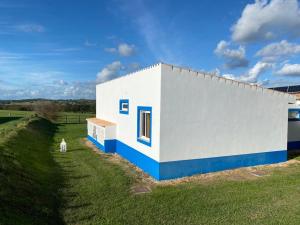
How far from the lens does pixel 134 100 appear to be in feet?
37.4

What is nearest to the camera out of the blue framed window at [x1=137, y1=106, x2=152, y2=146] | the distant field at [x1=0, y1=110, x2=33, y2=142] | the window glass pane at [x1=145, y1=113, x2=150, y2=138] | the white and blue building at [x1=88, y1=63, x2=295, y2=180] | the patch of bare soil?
the patch of bare soil

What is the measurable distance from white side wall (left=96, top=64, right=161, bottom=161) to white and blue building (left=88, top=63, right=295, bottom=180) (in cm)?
3

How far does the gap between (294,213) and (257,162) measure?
4953 mm

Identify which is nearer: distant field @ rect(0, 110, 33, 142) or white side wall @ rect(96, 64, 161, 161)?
white side wall @ rect(96, 64, 161, 161)

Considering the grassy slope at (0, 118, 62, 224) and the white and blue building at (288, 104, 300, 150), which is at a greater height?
the white and blue building at (288, 104, 300, 150)

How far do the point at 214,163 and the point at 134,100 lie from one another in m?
4.29

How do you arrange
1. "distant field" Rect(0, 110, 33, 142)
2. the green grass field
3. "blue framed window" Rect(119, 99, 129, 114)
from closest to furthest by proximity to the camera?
the green grass field, "blue framed window" Rect(119, 99, 129, 114), "distant field" Rect(0, 110, 33, 142)

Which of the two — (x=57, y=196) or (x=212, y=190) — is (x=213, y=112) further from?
(x=57, y=196)

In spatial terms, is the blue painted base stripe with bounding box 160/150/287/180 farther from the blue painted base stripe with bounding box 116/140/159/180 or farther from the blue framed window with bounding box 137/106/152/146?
the blue framed window with bounding box 137/106/152/146

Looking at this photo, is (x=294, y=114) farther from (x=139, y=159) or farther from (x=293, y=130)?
(x=139, y=159)

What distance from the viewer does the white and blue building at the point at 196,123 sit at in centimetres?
906

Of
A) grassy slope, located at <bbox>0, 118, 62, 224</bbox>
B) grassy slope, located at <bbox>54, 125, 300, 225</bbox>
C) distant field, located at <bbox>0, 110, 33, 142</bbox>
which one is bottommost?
grassy slope, located at <bbox>54, 125, 300, 225</bbox>

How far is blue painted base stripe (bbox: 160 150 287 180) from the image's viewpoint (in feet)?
29.9

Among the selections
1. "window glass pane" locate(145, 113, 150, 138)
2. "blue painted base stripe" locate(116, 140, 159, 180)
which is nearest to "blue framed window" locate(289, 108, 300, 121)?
"window glass pane" locate(145, 113, 150, 138)
